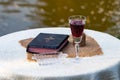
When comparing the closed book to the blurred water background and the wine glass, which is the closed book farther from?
the blurred water background

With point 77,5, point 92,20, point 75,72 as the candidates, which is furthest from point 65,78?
point 77,5

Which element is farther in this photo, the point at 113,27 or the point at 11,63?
the point at 113,27

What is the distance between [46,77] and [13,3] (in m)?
4.24

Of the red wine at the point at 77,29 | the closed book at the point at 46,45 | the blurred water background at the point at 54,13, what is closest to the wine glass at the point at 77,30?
the red wine at the point at 77,29

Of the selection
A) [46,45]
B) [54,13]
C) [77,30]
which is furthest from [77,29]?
[54,13]

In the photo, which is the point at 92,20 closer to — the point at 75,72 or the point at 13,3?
the point at 13,3

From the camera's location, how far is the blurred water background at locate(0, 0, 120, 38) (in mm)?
4754

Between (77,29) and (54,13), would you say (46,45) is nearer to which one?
(77,29)

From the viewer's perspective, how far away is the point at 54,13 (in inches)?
208

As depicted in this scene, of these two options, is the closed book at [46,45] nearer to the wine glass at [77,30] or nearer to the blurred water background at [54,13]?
the wine glass at [77,30]

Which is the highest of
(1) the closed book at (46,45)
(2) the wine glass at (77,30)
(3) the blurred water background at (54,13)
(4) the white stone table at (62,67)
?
(2) the wine glass at (77,30)

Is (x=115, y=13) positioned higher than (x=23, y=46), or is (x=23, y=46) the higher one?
(x=23, y=46)

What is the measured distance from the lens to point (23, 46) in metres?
2.14

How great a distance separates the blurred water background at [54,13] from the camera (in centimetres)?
475
